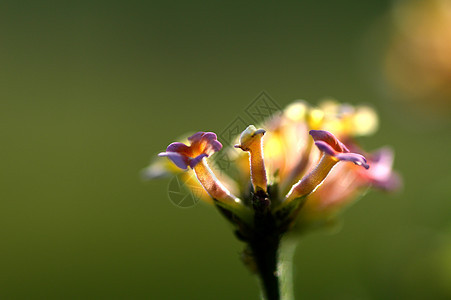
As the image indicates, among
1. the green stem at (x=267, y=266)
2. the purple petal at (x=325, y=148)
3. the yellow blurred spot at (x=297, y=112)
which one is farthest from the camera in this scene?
the yellow blurred spot at (x=297, y=112)

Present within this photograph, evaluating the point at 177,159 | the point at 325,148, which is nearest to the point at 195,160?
the point at 177,159

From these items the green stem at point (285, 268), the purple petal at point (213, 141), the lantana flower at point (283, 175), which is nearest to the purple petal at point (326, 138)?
the lantana flower at point (283, 175)

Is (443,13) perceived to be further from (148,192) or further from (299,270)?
(148,192)

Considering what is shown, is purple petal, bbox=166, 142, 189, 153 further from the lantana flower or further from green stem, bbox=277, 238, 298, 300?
green stem, bbox=277, 238, 298, 300

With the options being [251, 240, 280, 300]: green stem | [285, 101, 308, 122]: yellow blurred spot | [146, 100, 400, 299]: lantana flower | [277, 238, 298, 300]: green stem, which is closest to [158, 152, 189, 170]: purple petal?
[146, 100, 400, 299]: lantana flower

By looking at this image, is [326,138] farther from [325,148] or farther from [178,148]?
[178,148]

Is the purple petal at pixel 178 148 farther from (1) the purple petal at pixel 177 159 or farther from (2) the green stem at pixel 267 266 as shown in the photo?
(2) the green stem at pixel 267 266

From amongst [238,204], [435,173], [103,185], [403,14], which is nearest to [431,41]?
[403,14]

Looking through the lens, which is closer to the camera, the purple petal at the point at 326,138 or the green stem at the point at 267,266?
the purple petal at the point at 326,138
